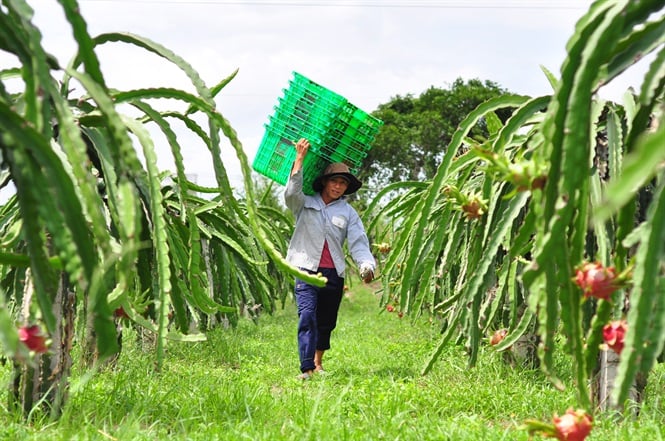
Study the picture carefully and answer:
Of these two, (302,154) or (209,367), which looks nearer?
(302,154)

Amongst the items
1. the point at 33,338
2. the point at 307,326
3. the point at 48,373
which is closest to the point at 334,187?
the point at 307,326

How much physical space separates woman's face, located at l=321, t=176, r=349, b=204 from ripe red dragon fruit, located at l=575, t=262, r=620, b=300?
3.25 metres

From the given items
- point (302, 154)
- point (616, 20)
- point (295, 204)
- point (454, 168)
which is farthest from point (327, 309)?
point (616, 20)

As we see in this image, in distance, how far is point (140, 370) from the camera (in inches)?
147

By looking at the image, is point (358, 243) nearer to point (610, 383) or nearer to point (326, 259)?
point (326, 259)

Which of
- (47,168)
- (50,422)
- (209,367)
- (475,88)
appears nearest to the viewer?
(47,168)

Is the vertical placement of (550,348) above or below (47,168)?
below

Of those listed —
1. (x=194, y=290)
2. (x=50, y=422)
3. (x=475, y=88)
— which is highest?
(x=475, y=88)

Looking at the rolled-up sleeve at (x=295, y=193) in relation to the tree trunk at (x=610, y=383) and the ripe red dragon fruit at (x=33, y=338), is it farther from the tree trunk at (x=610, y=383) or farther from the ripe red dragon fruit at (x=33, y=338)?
the ripe red dragon fruit at (x=33, y=338)

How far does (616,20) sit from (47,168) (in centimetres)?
118

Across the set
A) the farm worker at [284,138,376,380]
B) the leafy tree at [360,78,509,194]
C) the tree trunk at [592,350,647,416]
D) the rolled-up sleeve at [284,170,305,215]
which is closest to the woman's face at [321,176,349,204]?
the farm worker at [284,138,376,380]

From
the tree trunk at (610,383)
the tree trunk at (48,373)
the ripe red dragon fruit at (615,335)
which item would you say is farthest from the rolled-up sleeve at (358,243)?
the ripe red dragon fruit at (615,335)

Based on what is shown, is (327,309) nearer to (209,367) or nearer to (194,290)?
(209,367)

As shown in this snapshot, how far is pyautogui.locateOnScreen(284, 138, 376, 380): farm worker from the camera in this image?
4.59 m
